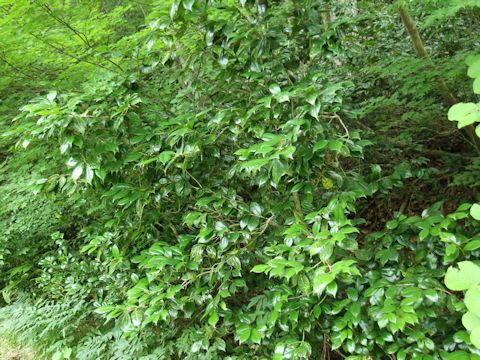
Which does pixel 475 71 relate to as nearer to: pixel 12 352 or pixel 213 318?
pixel 213 318

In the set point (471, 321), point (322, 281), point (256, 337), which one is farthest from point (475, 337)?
point (256, 337)

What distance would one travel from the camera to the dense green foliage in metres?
1.63

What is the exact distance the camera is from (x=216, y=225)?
200 cm

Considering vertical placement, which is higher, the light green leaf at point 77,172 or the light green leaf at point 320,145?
the light green leaf at point 320,145

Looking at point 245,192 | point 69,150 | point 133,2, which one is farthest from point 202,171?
point 133,2

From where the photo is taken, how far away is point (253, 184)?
2078 millimetres

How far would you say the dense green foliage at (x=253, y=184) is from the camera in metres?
1.63

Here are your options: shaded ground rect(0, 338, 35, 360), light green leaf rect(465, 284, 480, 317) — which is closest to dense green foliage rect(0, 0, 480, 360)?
light green leaf rect(465, 284, 480, 317)

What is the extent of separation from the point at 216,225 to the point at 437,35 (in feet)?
10.9

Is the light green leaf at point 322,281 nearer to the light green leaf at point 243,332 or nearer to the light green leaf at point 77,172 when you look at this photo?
the light green leaf at point 243,332

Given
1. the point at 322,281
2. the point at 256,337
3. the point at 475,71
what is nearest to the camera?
the point at 475,71

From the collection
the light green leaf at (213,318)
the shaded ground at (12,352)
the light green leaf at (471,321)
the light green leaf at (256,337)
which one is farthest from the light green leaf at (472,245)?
the shaded ground at (12,352)

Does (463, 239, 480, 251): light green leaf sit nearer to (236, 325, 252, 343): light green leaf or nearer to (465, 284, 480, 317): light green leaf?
(465, 284, 480, 317): light green leaf

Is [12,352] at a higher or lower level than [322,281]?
lower
